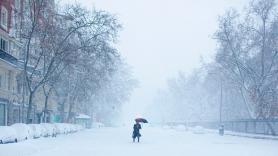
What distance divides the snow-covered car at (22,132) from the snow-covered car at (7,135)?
0.95 m

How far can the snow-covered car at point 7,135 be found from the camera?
23884 mm

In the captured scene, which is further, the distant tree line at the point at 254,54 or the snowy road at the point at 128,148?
the distant tree line at the point at 254,54

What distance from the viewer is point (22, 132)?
92.7ft

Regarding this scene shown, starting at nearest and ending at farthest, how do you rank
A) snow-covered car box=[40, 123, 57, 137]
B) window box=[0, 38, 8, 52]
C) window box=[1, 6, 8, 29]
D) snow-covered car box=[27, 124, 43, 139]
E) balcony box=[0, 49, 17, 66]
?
snow-covered car box=[27, 124, 43, 139] < snow-covered car box=[40, 123, 57, 137] < balcony box=[0, 49, 17, 66] < window box=[1, 6, 8, 29] < window box=[0, 38, 8, 52]

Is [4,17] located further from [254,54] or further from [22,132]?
[254,54]

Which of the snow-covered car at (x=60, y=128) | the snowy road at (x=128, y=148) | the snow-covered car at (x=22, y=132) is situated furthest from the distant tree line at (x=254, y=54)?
A: the snow-covered car at (x=22, y=132)

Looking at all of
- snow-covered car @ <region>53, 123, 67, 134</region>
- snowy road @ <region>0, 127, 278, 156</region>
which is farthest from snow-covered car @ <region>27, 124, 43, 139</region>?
snow-covered car @ <region>53, 123, 67, 134</region>

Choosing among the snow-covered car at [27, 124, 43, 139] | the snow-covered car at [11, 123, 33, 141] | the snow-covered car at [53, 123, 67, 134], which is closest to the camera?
the snow-covered car at [11, 123, 33, 141]

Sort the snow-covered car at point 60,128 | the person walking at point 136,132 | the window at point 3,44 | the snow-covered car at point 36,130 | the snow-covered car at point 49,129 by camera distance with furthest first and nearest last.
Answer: the window at point 3,44 → the snow-covered car at point 60,128 → the snow-covered car at point 49,129 → the person walking at point 136,132 → the snow-covered car at point 36,130

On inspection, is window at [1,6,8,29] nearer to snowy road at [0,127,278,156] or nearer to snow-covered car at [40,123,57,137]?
snow-covered car at [40,123,57,137]

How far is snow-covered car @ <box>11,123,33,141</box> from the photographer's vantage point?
27223 millimetres

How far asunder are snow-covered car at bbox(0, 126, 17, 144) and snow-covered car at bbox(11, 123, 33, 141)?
950 millimetres

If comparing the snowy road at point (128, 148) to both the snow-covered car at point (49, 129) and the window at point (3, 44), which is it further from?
the window at point (3, 44)

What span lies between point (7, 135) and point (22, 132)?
12.1 feet
